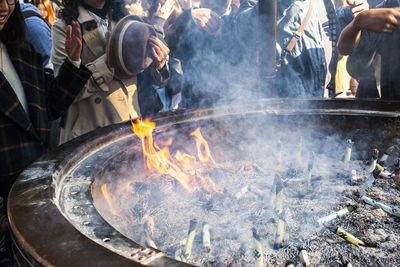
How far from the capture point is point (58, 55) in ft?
7.69

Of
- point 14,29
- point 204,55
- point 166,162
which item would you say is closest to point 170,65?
point 204,55

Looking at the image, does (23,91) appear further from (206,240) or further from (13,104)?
(206,240)

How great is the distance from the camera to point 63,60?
2322 millimetres

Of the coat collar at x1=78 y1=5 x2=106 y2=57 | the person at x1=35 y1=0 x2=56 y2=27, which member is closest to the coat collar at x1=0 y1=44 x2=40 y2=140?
the coat collar at x1=78 y1=5 x2=106 y2=57

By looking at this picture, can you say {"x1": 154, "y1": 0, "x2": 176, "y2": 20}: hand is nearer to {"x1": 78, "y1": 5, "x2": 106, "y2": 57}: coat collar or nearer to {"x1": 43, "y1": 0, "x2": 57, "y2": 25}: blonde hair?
{"x1": 78, "y1": 5, "x2": 106, "y2": 57}: coat collar

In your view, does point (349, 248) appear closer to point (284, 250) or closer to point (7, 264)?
point (284, 250)

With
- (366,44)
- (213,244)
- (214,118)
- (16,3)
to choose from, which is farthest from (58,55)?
(366,44)

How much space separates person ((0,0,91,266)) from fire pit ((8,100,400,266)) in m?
0.38

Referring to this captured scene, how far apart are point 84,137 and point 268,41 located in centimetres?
156

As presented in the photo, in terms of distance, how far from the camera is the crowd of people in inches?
74.2

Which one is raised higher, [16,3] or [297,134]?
[16,3]

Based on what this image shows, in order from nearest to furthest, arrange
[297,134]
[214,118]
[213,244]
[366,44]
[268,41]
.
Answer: [213,244] < [268,41] < [214,118] < [297,134] < [366,44]

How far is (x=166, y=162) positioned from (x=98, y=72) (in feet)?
3.02

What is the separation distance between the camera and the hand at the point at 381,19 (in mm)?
2344
